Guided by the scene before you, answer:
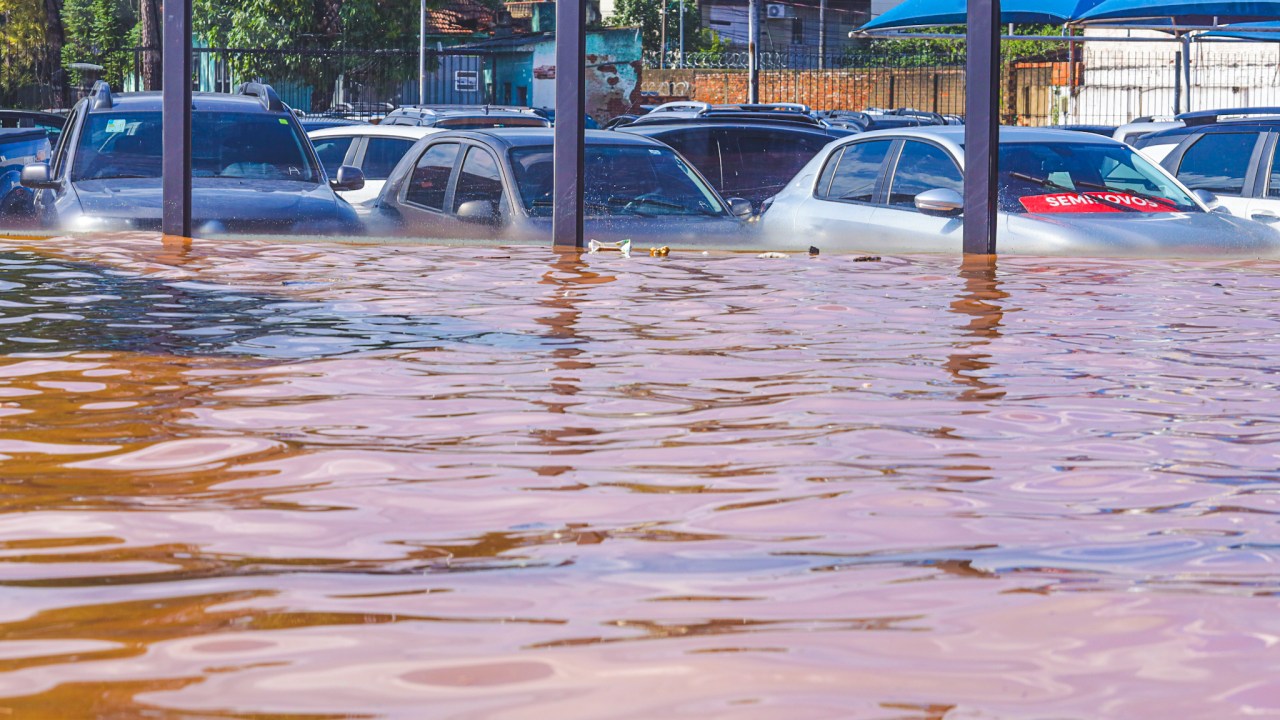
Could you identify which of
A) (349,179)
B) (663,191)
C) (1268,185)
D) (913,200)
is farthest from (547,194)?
(1268,185)

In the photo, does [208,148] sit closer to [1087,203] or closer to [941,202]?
[941,202]

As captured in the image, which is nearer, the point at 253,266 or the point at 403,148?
the point at 253,266

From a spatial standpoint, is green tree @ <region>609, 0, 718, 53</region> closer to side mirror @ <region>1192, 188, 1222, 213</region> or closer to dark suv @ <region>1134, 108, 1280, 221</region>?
dark suv @ <region>1134, 108, 1280, 221</region>

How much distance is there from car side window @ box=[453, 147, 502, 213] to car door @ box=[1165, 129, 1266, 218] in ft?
15.1

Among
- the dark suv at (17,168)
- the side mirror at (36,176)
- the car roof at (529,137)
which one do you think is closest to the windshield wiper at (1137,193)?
the car roof at (529,137)

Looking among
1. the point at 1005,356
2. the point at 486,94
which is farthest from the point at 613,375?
the point at 486,94

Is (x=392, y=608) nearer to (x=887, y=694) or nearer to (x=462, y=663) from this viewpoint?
(x=462, y=663)

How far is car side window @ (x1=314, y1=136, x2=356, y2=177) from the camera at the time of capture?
42.3ft

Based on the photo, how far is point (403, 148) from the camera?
12.4 m

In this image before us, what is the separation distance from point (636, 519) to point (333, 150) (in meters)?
10.2

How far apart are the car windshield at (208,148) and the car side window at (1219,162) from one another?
18.8 ft

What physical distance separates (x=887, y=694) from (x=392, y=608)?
0.77 meters

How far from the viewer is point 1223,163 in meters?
11.2

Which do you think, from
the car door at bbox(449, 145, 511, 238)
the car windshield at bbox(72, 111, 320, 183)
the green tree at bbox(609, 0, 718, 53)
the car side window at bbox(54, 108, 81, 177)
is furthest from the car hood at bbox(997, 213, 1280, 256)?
the green tree at bbox(609, 0, 718, 53)
